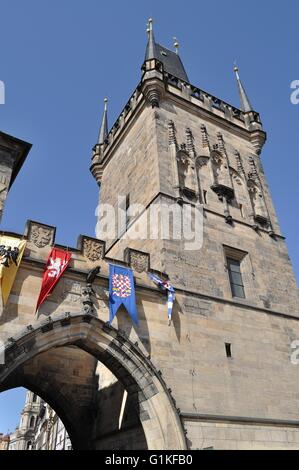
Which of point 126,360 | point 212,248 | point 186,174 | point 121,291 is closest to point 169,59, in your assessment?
point 186,174

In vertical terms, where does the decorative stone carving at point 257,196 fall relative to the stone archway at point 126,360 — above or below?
above

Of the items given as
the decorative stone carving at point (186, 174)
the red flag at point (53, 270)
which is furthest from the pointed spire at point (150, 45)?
the red flag at point (53, 270)

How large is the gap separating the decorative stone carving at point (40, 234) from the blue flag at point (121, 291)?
1.61 meters

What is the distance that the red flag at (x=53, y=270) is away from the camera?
27.9 ft

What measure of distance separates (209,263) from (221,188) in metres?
3.44

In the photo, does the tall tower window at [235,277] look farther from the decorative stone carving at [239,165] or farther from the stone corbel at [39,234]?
the stone corbel at [39,234]

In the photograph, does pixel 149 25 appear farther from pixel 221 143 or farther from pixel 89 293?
pixel 89 293

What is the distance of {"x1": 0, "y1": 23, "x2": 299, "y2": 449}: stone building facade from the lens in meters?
8.77

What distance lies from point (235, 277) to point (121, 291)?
4887 millimetres

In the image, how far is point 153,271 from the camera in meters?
10.6

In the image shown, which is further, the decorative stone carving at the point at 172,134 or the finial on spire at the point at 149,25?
the finial on spire at the point at 149,25

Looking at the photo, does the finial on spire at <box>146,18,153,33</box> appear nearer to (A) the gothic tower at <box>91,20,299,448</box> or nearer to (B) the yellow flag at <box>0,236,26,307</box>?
(A) the gothic tower at <box>91,20,299,448</box>

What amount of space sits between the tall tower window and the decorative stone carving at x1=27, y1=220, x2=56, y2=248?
6.01m

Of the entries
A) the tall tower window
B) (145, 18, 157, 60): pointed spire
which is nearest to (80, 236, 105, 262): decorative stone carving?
the tall tower window
